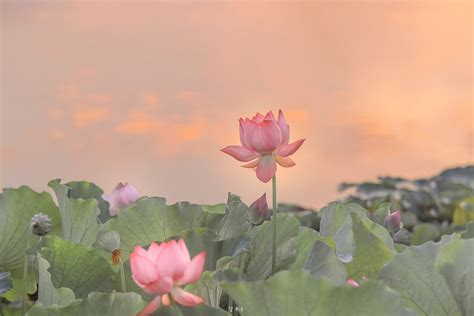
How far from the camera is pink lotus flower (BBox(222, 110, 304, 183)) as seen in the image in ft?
3.46

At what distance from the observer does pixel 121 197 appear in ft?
5.50

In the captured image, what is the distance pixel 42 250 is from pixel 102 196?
630 millimetres

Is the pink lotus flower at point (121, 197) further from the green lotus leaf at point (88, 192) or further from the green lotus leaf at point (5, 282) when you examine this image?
the green lotus leaf at point (5, 282)

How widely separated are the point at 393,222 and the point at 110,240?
0.48 meters

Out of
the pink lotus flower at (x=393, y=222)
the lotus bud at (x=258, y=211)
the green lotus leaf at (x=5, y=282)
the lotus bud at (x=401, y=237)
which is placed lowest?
the green lotus leaf at (x=5, y=282)

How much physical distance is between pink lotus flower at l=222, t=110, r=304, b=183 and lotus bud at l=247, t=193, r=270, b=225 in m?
0.06

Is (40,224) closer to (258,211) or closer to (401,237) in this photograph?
(258,211)

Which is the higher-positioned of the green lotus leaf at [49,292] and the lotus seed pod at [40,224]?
the lotus seed pod at [40,224]

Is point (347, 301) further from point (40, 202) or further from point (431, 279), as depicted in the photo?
point (40, 202)

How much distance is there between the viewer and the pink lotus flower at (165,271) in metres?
0.85

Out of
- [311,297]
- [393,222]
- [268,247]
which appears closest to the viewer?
[311,297]

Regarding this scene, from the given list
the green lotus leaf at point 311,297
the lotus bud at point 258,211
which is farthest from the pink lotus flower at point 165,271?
the lotus bud at point 258,211

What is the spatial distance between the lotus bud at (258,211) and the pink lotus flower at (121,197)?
0.59 m

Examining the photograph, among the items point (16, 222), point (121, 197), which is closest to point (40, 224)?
point (16, 222)
